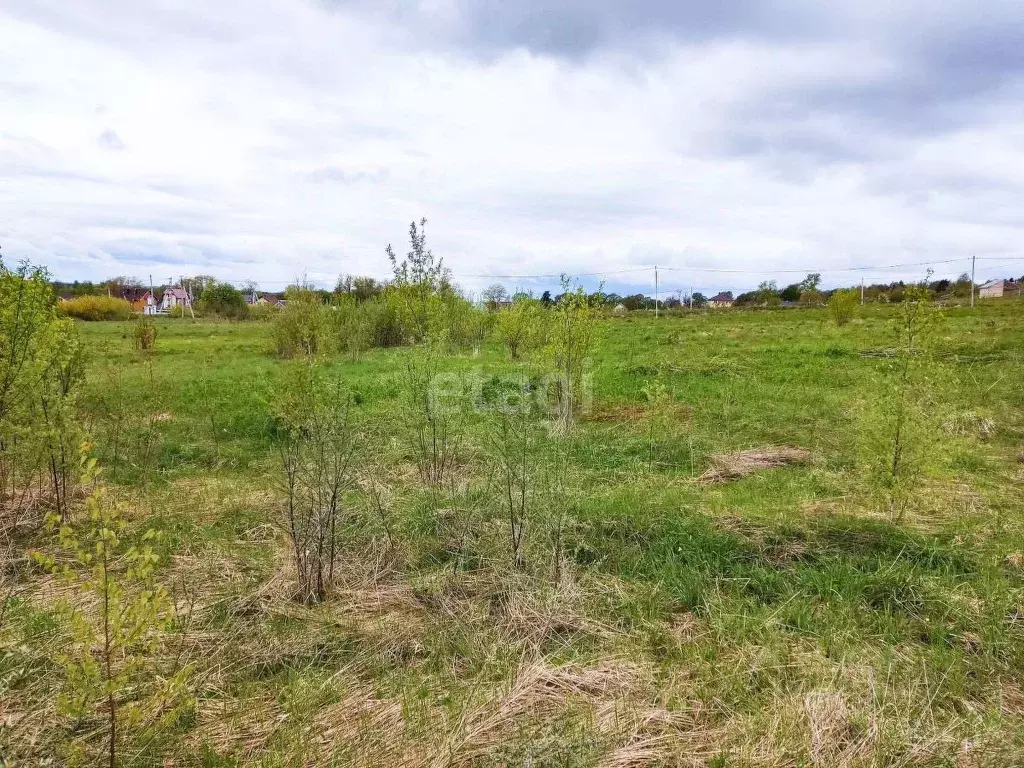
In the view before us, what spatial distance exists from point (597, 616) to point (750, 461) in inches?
152

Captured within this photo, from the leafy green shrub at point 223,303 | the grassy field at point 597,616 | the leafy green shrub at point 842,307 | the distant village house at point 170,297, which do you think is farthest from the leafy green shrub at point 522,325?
the distant village house at point 170,297

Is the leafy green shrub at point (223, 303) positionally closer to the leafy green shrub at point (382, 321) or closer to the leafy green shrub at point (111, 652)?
the leafy green shrub at point (382, 321)

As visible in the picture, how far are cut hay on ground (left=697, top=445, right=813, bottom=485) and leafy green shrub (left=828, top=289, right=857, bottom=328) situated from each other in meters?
21.2

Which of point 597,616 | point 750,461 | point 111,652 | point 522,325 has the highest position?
point 522,325

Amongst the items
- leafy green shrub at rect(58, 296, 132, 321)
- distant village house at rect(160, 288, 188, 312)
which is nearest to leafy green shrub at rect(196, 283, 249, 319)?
leafy green shrub at rect(58, 296, 132, 321)

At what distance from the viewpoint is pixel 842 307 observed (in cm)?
2561

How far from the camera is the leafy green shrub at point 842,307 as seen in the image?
1006 inches

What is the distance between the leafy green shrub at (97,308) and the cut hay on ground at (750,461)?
4127cm

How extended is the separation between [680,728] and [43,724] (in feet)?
9.04

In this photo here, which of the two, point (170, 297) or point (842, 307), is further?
point (170, 297)

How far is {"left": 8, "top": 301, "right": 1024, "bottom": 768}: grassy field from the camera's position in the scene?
8.30 feet

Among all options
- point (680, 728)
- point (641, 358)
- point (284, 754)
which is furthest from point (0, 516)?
point (641, 358)

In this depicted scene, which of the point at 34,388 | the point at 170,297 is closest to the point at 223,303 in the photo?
the point at 170,297

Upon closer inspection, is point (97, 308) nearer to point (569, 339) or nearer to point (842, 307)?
point (569, 339)
